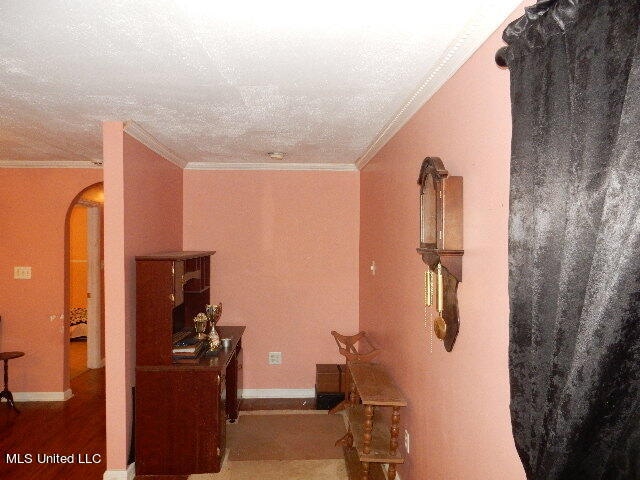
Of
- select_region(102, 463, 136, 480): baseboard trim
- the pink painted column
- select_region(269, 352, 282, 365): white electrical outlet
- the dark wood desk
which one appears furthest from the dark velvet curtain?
select_region(269, 352, 282, 365): white electrical outlet

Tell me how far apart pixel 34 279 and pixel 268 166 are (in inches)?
122

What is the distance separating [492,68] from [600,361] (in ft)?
4.18

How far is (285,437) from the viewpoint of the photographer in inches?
168

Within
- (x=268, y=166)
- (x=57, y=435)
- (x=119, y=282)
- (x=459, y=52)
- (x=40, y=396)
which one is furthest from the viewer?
(x=268, y=166)

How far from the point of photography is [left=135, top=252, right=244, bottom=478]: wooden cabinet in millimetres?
3482

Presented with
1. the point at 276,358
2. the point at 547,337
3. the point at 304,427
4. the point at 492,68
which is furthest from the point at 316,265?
the point at 547,337

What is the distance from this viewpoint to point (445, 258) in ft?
6.84

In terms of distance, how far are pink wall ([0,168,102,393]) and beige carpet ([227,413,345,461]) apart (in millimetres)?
2448

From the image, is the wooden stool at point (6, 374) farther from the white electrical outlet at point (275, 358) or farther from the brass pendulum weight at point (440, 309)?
the brass pendulum weight at point (440, 309)

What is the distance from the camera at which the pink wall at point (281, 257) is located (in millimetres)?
5375

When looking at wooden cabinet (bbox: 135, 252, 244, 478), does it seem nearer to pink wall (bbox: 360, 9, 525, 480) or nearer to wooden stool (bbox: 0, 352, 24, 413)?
pink wall (bbox: 360, 9, 525, 480)

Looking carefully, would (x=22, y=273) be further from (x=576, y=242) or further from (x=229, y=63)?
(x=576, y=242)

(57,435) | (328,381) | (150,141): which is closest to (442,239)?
(150,141)

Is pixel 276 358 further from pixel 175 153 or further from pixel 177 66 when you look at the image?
pixel 177 66
